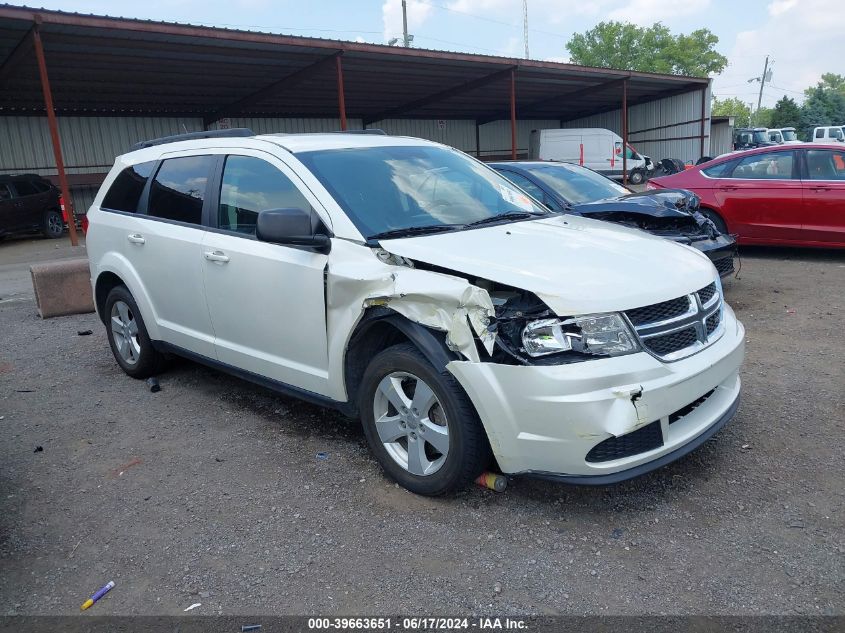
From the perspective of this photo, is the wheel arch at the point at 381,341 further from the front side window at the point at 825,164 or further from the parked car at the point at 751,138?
the parked car at the point at 751,138

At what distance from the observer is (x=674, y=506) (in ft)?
10.3

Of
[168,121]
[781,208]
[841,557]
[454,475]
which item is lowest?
[841,557]

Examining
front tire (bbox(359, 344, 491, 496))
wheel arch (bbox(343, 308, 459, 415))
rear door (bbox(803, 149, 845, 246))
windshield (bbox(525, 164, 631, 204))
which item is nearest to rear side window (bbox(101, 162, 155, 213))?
wheel arch (bbox(343, 308, 459, 415))

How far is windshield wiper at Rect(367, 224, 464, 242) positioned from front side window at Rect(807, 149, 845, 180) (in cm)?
684

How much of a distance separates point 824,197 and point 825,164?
1.52 feet

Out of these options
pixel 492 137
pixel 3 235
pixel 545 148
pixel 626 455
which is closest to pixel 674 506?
pixel 626 455

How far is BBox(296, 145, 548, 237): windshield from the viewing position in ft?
11.8

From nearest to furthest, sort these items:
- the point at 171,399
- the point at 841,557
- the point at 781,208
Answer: the point at 841,557 → the point at 171,399 → the point at 781,208

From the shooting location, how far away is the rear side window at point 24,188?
54.6 ft

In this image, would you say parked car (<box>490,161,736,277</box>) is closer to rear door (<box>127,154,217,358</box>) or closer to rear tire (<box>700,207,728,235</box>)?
rear tire (<box>700,207,728,235</box>)

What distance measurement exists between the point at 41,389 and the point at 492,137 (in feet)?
98.2

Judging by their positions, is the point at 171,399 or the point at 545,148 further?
the point at 545,148

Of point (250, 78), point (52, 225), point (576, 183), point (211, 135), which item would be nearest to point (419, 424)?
point (211, 135)

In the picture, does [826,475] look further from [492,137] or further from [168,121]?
[492,137]
